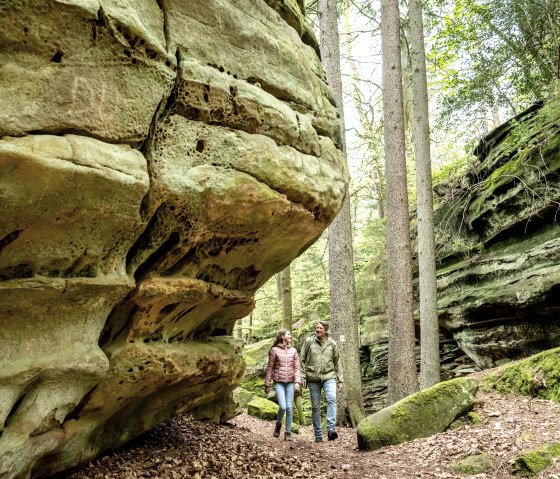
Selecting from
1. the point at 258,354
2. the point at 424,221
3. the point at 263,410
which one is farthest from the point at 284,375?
the point at 258,354

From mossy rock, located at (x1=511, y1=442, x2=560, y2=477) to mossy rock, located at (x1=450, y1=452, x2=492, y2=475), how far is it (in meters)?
0.40

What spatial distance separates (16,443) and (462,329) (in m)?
10.9

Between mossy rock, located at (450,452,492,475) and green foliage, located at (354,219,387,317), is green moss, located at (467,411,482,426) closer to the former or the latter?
mossy rock, located at (450,452,492,475)

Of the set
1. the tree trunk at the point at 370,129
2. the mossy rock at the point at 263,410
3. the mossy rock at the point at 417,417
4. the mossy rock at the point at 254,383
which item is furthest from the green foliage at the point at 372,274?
the mossy rock at the point at 417,417

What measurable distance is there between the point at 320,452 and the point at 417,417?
1686 millimetres

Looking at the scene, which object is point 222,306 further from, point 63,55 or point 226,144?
point 63,55

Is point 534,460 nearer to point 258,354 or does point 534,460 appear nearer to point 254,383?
point 254,383

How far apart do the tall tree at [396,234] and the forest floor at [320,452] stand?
2.49m

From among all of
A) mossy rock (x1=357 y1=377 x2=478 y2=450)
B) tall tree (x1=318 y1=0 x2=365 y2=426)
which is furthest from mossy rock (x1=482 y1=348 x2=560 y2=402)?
tall tree (x1=318 y1=0 x2=365 y2=426)

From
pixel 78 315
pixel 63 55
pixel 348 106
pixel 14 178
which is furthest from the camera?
pixel 348 106

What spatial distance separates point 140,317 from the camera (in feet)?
15.3

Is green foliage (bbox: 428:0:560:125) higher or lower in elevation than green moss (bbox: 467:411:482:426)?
higher

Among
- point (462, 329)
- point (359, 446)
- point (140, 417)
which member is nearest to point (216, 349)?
point (140, 417)

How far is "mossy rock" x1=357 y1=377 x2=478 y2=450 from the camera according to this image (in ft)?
25.2
